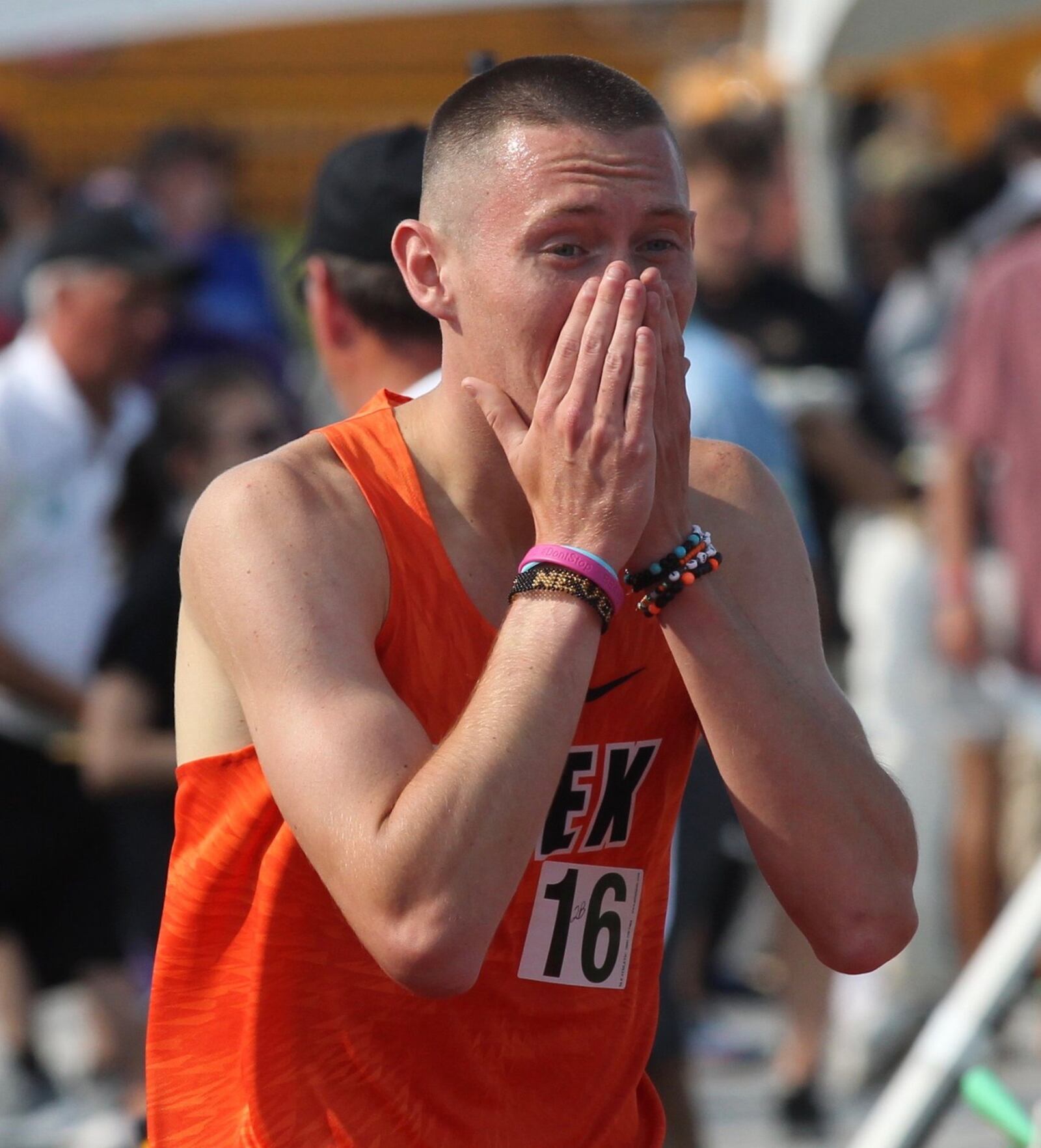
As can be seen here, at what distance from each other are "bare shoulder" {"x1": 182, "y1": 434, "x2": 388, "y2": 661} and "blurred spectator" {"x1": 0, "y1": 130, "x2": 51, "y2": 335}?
18.5 ft

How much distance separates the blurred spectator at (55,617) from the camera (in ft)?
17.7

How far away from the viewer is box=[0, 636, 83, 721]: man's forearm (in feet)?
17.3

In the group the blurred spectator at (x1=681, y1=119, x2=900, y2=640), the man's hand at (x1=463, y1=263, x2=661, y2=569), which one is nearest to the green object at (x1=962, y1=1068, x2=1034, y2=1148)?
the man's hand at (x1=463, y1=263, x2=661, y2=569)

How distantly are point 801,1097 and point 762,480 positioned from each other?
346 cm

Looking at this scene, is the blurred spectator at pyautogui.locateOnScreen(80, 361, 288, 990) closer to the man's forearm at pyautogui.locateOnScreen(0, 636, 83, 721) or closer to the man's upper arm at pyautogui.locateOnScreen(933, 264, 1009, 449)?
the man's forearm at pyautogui.locateOnScreen(0, 636, 83, 721)

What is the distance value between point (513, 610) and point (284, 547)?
0.81 feet

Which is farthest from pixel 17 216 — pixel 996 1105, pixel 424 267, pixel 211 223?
pixel 424 267

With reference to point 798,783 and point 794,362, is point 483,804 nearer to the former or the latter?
point 798,783

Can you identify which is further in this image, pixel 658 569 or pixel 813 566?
pixel 813 566

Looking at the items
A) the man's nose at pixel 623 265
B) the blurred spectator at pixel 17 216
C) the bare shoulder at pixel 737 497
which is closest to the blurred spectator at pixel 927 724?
the blurred spectator at pixel 17 216

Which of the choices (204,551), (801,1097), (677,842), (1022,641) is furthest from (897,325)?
(204,551)

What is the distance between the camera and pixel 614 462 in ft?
6.44

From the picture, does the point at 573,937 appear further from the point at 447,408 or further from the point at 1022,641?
the point at 1022,641

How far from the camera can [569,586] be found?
1.96m
